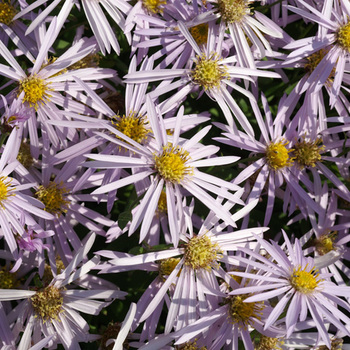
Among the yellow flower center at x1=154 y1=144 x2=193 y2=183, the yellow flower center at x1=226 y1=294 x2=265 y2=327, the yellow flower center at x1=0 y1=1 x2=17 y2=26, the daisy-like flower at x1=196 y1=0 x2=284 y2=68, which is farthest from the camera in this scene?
the daisy-like flower at x1=196 y1=0 x2=284 y2=68

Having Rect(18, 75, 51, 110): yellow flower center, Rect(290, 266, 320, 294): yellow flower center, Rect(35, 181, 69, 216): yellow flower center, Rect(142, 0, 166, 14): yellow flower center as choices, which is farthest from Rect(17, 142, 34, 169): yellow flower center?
Rect(290, 266, 320, 294): yellow flower center

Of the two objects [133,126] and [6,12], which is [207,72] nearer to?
[133,126]

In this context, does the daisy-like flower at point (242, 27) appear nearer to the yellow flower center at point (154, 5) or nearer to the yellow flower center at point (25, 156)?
the yellow flower center at point (154, 5)

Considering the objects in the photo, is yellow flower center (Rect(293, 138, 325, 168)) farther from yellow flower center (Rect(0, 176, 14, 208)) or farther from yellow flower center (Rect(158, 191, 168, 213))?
yellow flower center (Rect(0, 176, 14, 208))

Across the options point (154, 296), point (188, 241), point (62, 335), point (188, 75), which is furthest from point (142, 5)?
point (62, 335)

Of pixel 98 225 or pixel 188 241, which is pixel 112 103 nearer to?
pixel 98 225

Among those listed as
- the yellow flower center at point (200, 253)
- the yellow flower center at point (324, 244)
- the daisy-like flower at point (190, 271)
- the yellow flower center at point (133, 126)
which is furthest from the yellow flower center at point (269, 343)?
the yellow flower center at point (133, 126)

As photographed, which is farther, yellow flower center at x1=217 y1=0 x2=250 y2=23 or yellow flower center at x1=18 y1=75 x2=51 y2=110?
yellow flower center at x1=217 y1=0 x2=250 y2=23
